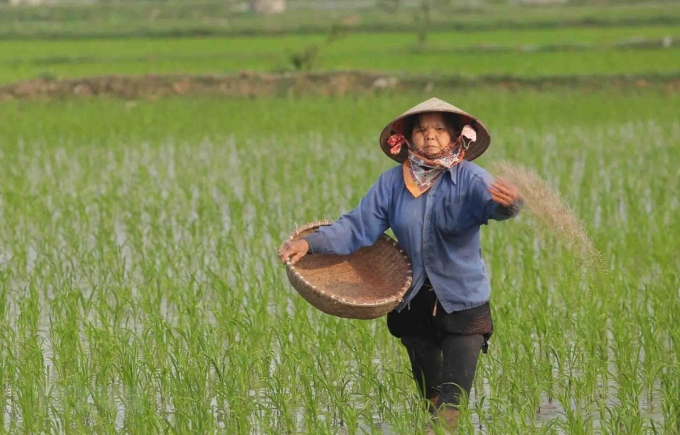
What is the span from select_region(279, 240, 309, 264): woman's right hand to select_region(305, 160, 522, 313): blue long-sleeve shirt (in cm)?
3

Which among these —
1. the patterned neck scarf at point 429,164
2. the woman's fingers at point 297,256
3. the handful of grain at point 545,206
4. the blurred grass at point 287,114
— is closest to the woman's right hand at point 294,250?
the woman's fingers at point 297,256

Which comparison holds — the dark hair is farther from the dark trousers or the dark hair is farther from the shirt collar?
the dark trousers

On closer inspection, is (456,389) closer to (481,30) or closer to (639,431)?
(639,431)

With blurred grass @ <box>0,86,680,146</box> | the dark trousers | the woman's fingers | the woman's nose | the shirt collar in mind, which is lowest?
the dark trousers

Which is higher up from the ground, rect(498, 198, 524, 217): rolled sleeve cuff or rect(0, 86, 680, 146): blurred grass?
rect(0, 86, 680, 146): blurred grass

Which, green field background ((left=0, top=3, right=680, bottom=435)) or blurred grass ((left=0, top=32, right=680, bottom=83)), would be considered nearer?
green field background ((left=0, top=3, right=680, bottom=435))

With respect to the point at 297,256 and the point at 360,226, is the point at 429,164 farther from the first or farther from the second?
the point at 297,256

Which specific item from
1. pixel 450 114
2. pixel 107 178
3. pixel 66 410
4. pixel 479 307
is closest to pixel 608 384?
pixel 479 307

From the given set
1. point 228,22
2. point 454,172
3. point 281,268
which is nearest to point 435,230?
point 454,172

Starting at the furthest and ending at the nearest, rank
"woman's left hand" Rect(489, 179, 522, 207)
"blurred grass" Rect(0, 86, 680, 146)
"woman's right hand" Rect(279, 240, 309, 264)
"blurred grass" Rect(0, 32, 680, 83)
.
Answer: "blurred grass" Rect(0, 32, 680, 83) → "blurred grass" Rect(0, 86, 680, 146) → "woman's right hand" Rect(279, 240, 309, 264) → "woman's left hand" Rect(489, 179, 522, 207)

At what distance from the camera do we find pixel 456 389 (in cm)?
360

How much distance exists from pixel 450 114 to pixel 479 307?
0.52m

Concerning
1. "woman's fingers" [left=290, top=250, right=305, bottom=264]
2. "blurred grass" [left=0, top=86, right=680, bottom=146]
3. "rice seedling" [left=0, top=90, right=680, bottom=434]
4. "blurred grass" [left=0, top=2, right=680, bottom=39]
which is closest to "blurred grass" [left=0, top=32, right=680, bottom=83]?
"blurred grass" [left=0, top=2, right=680, bottom=39]

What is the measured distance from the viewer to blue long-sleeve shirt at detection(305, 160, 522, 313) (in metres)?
3.56
